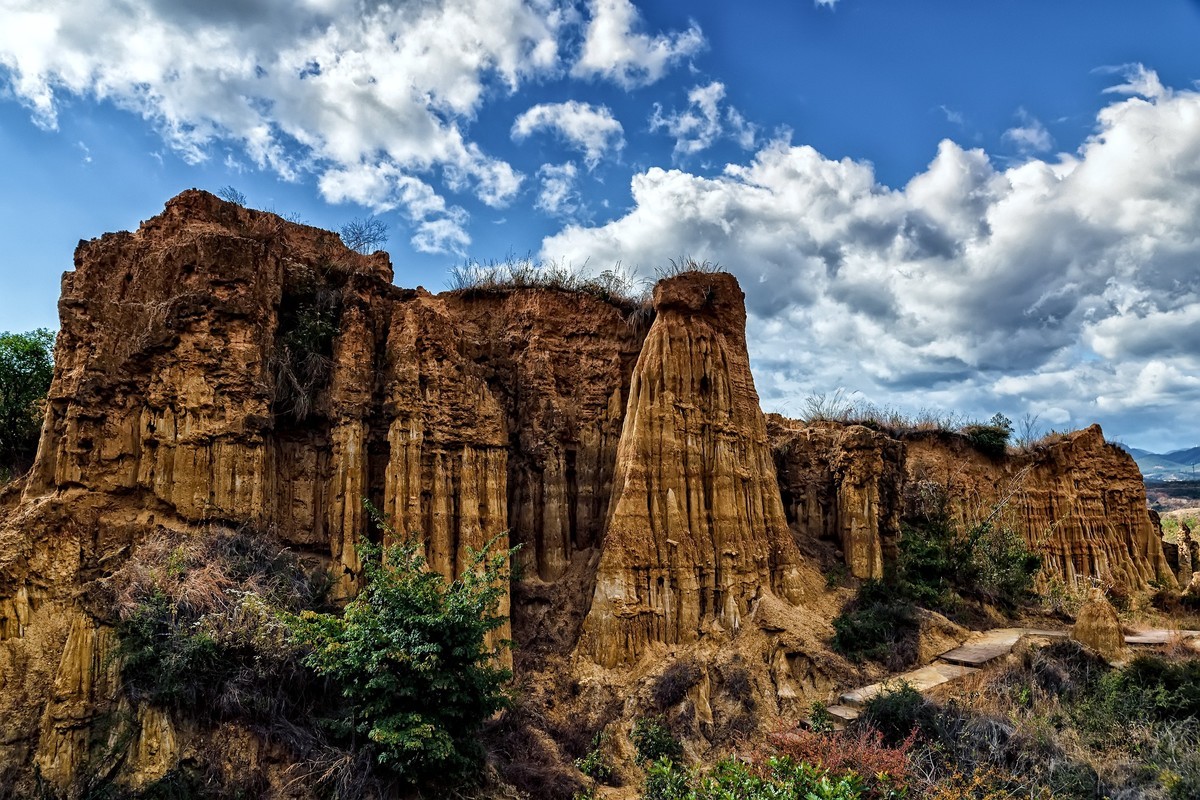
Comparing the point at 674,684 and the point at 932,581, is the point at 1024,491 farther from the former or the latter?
the point at 674,684

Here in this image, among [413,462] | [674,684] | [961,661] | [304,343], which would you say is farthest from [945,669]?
[304,343]

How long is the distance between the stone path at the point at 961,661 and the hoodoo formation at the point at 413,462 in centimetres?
96

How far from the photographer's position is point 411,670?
455 inches

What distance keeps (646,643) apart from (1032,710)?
8.37 m

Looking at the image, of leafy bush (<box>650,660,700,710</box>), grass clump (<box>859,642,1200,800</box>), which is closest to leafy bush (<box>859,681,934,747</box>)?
grass clump (<box>859,642,1200,800</box>)

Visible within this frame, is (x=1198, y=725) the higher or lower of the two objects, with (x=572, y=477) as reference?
lower

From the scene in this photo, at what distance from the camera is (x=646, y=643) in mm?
16406

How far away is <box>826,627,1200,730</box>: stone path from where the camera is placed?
14914mm

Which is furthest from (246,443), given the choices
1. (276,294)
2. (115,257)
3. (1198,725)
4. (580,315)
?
(1198,725)

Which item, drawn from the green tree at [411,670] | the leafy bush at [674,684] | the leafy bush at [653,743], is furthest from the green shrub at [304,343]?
the leafy bush at [653,743]

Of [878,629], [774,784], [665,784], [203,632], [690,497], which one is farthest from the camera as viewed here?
[690,497]

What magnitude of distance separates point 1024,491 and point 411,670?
24.4 metres

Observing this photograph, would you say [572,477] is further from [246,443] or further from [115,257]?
[115,257]

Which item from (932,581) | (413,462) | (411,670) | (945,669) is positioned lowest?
(945,669)
